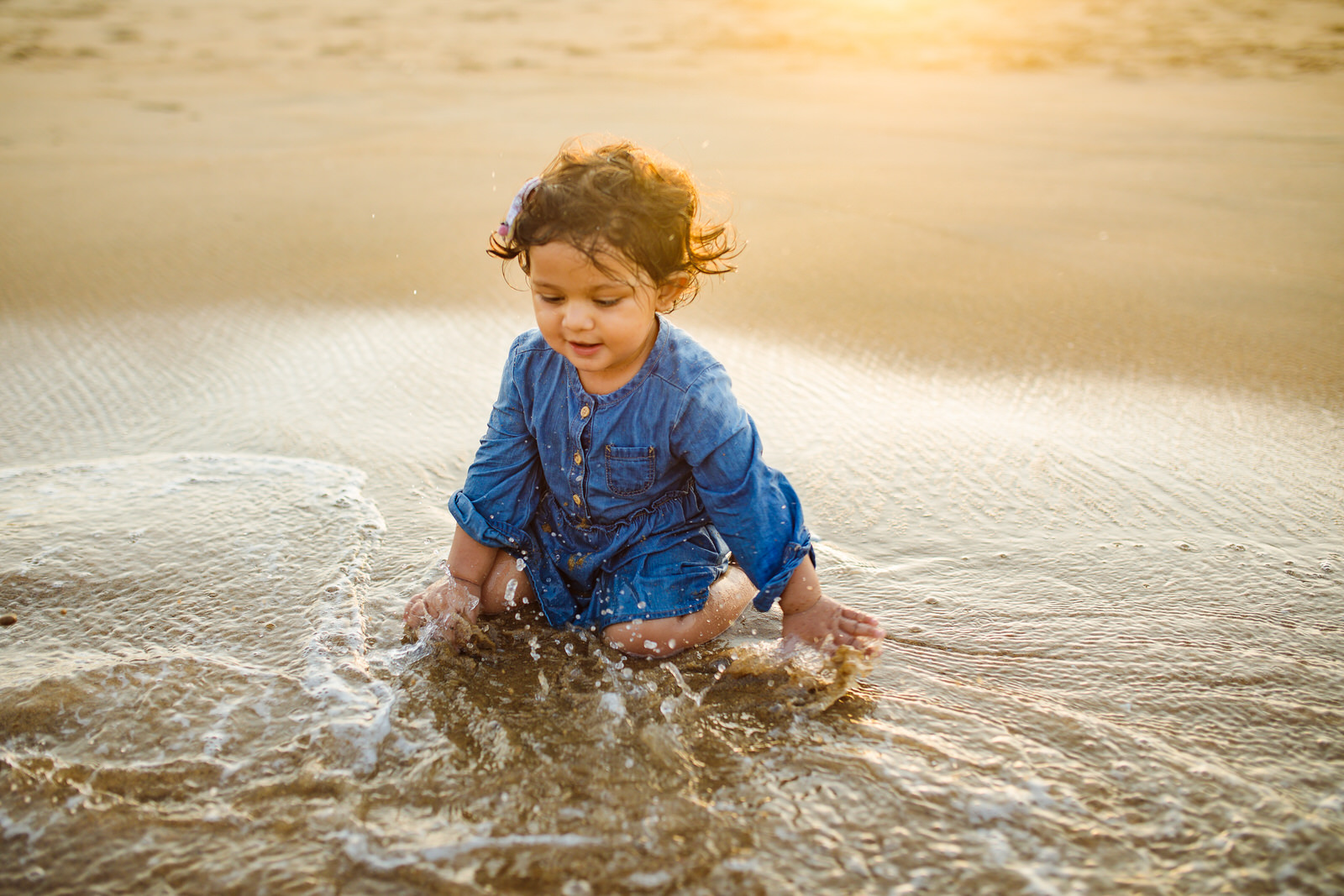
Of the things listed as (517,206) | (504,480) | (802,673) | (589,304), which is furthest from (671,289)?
(802,673)

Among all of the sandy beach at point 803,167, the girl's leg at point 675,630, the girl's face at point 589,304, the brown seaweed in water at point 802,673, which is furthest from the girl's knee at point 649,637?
the sandy beach at point 803,167

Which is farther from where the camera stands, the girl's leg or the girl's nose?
the girl's leg

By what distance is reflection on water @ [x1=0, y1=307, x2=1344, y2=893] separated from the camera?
139cm

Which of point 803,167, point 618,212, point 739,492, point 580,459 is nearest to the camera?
point 618,212

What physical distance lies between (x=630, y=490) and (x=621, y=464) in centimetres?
7

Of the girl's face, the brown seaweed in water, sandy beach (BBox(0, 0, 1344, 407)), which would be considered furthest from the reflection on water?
sandy beach (BBox(0, 0, 1344, 407))

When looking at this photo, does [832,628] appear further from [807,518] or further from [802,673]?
[807,518]

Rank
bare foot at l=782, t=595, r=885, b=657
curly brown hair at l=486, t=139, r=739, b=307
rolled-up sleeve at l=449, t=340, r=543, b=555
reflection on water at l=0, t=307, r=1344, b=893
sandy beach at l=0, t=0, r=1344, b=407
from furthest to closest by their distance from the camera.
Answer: sandy beach at l=0, t=0, r=1344, b=407
rolled-up sleeve at l=449, t=340, r=543, b=555
bare foot at l=782, t=595, r=885, b=657
curly brown hair at l=486, t=139, r=739, b=307
reflection on water at l=0, t=307, r=1344, b=893

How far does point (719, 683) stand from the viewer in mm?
1837

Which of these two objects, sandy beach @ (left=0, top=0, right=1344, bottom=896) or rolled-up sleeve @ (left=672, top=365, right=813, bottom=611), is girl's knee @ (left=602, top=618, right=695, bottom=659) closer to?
sandy beach @ (left=0, top=0, right=1344, bottom=896)

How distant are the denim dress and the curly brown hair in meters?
0.17

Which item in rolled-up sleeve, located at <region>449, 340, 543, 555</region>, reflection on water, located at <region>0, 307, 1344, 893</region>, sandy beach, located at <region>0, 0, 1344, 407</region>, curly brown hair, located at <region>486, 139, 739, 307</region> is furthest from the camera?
sandy beach, located at <region>0, 0, 1344, 407</region>

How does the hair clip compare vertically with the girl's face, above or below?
above

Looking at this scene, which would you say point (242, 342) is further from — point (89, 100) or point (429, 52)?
point (429, 52)
